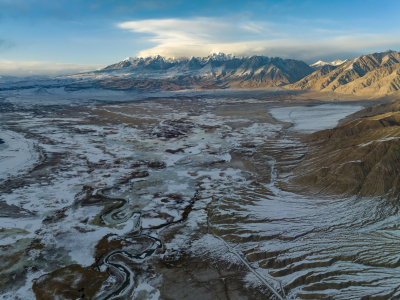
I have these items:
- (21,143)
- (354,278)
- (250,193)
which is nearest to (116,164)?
(250,193)

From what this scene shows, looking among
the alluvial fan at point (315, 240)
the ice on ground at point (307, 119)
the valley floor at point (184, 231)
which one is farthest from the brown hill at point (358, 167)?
the ice on ground at point (307, 119)

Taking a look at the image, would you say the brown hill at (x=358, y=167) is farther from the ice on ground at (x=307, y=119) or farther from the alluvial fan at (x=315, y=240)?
the ice on ground at (x=307, y=119)

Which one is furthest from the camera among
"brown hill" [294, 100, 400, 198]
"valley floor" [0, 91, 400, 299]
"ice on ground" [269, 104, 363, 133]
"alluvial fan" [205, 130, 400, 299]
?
"ice on ground" [269, 104, 363, 133]

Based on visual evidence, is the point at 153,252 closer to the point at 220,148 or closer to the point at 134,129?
the point at 220,148

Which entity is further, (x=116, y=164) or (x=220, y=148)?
(x=220, y=148)

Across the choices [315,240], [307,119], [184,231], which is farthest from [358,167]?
[307,119]

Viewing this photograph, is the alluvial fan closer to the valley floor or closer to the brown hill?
the valley floor

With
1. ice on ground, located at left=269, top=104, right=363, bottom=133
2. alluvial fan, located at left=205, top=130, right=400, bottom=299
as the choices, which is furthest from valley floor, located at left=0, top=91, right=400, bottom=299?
ice on ground, located at left=269, top=104, right=363, bottom=133

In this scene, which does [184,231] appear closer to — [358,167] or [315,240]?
[315,240]
